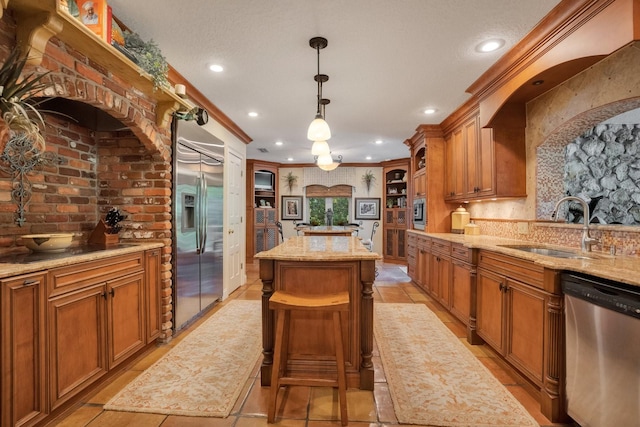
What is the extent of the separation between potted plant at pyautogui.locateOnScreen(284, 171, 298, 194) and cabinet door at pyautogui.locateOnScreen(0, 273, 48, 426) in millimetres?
7000

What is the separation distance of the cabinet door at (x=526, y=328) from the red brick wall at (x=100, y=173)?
115 inches

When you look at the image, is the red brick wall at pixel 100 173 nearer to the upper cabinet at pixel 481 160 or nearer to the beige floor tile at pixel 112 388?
the beige floor tile at pixel 112 388

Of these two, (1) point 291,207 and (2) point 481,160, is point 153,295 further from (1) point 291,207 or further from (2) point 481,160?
(1) point 291,207

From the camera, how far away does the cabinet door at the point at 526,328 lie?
1.95 metres

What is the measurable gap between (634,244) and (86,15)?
382 centimetres

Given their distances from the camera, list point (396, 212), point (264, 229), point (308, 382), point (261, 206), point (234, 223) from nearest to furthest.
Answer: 1. point (308, 382)
2. point (234, 223)
3. point (396, 212)
4. point (264, 229)
5. point (261, 206)

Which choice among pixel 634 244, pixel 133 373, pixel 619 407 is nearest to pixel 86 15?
pixel 133 373

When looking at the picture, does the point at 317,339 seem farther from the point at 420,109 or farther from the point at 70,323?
the point at 420,109

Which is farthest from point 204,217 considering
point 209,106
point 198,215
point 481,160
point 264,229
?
point 264,229

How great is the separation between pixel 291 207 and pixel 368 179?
225 cm

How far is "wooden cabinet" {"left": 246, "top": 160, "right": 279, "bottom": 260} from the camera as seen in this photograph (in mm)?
7770

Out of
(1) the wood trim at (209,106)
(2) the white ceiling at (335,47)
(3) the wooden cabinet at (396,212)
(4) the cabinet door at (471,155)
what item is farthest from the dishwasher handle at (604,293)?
(3) the wooden cabinet at (396,212)

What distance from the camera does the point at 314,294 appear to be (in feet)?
7.02

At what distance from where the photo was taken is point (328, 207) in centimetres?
869
